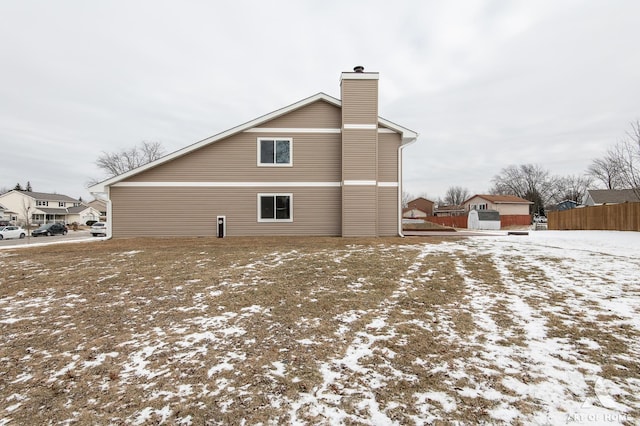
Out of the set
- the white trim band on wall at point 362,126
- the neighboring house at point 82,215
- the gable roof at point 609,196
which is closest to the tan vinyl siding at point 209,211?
the white trim band on wall at point 362,126

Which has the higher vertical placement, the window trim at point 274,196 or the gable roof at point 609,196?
the gable roof at point 609,196

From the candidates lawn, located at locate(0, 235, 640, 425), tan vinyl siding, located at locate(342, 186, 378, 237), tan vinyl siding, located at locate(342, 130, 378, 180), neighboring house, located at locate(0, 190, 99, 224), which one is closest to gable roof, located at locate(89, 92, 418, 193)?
tan vinyl siding, located at locate(342, 130, 378, 180)

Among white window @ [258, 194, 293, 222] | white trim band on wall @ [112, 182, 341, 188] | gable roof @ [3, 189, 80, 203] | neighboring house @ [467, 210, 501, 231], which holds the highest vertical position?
gable roof @ [3, 189, 80, 203]

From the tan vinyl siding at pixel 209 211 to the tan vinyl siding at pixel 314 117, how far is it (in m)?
3.07

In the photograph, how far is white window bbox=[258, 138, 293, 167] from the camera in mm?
14680

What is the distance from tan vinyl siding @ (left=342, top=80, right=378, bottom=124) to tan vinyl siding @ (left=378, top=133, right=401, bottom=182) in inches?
46.1

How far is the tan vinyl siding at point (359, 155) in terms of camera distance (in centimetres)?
1418

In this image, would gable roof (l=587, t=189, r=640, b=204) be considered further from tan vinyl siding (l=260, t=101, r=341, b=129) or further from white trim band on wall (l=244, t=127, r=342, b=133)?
white trim band on wall (l=244, t=127, r=342, b=133)

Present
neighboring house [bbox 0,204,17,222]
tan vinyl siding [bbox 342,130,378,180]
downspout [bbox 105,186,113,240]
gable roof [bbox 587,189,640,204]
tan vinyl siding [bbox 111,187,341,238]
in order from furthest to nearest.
A: 1. neighboring house [bbox 0,204,17,222]
2. gable roof [bbox 587,189,640,204]
3. tan vinyl siding [bbox 111,187,341,238]
4. tan vinyl siding [bbox 342,130,378,180]
5. downspout [bbox 105,186,113,240]

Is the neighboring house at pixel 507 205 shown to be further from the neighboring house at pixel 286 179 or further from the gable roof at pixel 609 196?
the neighboring house at pixel 286 179

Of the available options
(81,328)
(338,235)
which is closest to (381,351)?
(81,328)

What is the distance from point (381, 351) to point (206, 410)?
207 centimetres

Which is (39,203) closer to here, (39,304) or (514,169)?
(39,304)

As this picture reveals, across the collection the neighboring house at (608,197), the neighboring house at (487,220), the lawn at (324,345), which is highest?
the neighboring house at (608,197)
